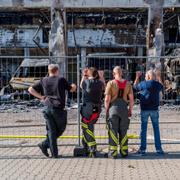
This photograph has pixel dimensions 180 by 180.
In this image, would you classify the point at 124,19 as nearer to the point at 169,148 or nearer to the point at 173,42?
the point at 173,42

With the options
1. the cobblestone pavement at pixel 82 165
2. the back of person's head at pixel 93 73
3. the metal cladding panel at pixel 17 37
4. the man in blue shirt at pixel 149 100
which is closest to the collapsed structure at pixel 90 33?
the metal cladding panel at pixel 17 37

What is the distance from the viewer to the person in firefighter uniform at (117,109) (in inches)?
325

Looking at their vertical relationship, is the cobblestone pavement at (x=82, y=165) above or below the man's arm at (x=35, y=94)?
below

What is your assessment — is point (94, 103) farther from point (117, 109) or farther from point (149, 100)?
point (149, 100)

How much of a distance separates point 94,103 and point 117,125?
0.65m

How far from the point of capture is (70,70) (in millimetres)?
12844

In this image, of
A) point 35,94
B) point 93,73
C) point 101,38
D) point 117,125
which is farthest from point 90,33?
point 117,125

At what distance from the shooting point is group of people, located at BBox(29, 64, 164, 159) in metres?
8.23

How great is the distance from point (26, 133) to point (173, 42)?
72.9ft

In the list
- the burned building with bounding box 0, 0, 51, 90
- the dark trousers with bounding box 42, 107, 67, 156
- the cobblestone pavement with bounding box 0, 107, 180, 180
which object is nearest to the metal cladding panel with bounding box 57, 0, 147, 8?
the cobblestone pavement with bounding box 0, 107, 180, 180

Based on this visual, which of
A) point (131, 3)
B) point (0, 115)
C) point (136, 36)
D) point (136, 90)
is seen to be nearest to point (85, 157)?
point (136, 90)

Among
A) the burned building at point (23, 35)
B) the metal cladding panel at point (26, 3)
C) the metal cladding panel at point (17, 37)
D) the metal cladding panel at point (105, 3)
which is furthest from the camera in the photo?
the metal cladding panel at point (17, 37)

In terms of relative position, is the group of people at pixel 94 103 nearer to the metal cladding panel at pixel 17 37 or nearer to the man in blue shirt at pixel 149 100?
the man in blue shirt at pixel 149 100

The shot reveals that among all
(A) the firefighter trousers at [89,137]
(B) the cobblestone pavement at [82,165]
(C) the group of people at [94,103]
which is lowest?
(B) the cobblestone pavement at [82,165]
